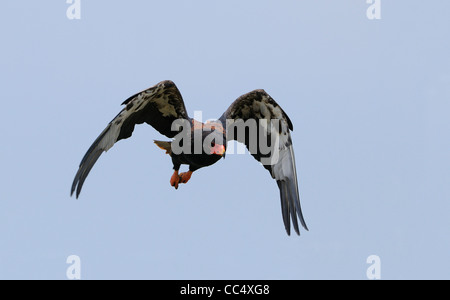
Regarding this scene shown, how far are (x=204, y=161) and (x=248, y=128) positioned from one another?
1.43 meters

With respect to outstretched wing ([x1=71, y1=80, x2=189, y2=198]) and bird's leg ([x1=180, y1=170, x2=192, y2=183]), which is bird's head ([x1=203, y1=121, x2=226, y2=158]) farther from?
bird's leg ([x1=180, y1=170, x2=192, y2=183])

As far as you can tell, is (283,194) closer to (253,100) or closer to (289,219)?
(289,219)

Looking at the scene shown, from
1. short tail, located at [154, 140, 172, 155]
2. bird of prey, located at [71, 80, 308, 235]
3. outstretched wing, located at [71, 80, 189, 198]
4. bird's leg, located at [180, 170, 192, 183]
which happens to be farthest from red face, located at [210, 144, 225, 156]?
bird's leg, located at [180, 170, 192, 183]

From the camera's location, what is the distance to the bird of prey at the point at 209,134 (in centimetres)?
916

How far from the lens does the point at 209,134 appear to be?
9.27 m

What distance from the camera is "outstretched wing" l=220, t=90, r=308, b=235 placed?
9875 mm

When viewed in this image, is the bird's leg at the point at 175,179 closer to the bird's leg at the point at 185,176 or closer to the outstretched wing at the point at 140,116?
the bird's leg at the point at 185,176

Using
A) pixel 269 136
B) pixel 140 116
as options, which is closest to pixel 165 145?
pixel 140 116

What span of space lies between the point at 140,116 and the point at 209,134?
126 centimetres

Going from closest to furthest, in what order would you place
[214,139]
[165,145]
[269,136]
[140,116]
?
[214,139] → [140,116] → [165,145] → [269,136]

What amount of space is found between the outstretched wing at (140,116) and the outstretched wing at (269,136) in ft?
3.13

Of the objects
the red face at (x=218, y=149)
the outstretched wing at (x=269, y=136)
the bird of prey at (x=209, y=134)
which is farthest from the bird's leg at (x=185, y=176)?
the red face at (x=218, y=149)

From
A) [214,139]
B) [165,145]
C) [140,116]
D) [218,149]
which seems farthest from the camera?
[165,145]

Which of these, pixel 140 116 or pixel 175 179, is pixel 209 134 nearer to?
pixel 140 116
